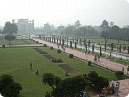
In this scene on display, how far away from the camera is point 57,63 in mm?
17453

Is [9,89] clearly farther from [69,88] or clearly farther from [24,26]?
[24,26]

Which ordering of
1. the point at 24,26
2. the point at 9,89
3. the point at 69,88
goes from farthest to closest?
the point at 24,26 < the point at 69,88 < the point at 9,89

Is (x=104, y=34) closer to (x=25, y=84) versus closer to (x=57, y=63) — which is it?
(x=57, y=63)

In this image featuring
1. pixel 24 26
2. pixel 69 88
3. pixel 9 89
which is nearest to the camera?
pixel 9 89

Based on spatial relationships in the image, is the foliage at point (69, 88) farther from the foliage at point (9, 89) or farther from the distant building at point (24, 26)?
the distant building at point (24, 26)

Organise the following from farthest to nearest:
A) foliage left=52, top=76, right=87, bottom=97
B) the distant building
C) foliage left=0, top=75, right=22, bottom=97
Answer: the distant building, foliage left=52, top=76, right=87, bottom=97, foliage left=0, top=75, right=22, bottom=97

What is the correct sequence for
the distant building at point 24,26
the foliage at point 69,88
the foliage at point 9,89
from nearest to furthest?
the foliage at point 9,89 < the foliage at point 69,88 < the distant building at point 24,26

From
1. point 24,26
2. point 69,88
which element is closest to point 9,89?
point 69,88

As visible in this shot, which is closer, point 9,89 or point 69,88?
point 9,89

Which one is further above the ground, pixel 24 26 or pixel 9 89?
pixel 24 26

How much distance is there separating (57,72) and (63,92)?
549 cm

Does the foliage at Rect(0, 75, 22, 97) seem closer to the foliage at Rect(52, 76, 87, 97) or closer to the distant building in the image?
the foliage at Rect(52, 76, 87, 97)

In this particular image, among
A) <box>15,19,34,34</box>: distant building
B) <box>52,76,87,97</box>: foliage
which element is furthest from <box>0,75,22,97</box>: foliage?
<box>15,19,34,34</box>: distant building

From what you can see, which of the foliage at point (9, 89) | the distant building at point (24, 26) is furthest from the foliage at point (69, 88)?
the distant building at point (24, 26)
